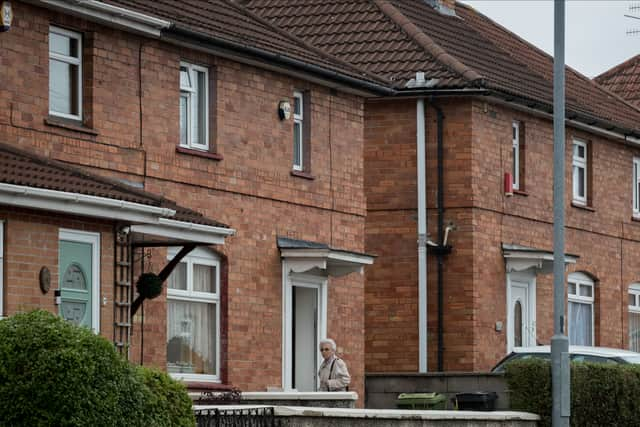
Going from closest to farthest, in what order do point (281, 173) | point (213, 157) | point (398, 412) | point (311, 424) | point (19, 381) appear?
point (19, 381) < point (311, 424) < point (398, 412) < point (213, 157) < point (281, 173)

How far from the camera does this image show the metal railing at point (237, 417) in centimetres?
1895

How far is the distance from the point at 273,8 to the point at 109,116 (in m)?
14.1

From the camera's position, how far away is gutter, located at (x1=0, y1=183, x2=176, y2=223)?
21125 mm

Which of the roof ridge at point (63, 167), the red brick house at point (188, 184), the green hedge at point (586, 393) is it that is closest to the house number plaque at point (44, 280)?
the red brick house at point (188, 184)

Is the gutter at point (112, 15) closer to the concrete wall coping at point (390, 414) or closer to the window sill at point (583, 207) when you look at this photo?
the concrete wall coping at point (390, 414)

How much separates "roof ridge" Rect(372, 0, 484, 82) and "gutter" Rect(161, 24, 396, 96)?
13.0 feet

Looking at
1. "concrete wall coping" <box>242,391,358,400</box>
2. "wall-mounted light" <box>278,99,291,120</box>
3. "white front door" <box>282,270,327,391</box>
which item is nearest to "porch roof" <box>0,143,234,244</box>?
"concrete wall coping" <box>242,391,358,400</box>

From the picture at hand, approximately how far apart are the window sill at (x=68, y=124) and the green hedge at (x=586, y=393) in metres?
6.76

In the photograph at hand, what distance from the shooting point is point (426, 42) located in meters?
37.9

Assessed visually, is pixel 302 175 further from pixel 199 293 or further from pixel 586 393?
pixel 586 393

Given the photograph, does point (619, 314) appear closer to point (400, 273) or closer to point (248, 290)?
point (400, 273)

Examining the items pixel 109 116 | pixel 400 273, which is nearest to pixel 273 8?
pixel 400 273

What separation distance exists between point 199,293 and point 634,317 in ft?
58.0

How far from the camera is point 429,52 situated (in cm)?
3753
